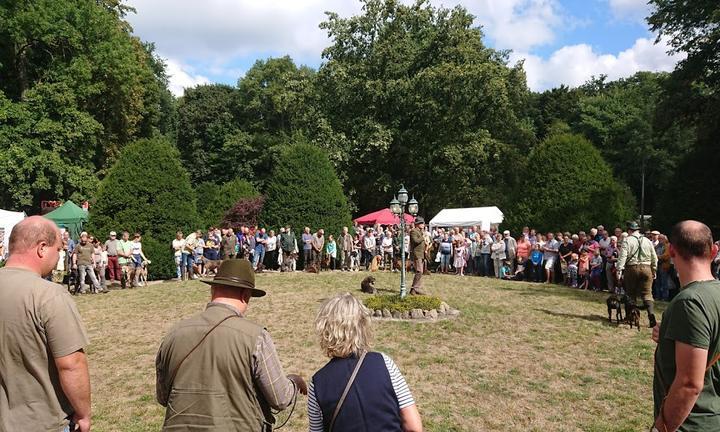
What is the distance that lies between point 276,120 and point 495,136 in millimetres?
22479

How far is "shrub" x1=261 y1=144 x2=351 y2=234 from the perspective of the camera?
74.6 feet

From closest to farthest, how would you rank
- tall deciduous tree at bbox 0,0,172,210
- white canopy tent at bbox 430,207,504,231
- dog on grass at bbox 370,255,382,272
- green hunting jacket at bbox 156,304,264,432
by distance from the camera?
green hunting jacket at bbox 156,304,264,432
dog on grass at bbox 370,255,382,272
tall deciduous tree at bbox 0,0,172,210
white canopy tent at bbox 430,207,504,231

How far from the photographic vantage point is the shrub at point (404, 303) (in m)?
11.8

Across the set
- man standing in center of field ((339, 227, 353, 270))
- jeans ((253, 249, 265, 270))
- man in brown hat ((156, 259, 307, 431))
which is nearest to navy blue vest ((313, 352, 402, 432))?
man in brown hat ((156, 259, 307, 431))

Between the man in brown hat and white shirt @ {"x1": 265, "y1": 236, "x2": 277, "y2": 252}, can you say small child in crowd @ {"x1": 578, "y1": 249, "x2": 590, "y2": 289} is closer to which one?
white shirt @ {"x1": 265, "y1": 236, "x2": 277, "y2": 252}

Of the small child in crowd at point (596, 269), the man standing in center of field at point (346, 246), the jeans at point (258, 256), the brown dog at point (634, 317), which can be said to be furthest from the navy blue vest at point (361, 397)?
the man standing in center of field at point (346, 246)

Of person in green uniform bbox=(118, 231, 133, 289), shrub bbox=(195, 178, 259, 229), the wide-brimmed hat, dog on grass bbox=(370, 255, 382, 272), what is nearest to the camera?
the wide-brimmed hat

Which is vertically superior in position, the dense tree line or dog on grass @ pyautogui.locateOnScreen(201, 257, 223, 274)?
the dense tree line

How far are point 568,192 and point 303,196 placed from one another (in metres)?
10.9

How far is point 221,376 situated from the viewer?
9.25 feet

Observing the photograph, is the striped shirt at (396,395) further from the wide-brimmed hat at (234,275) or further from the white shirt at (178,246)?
the white shirt at (178,246)

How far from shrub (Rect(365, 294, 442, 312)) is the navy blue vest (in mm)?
9168

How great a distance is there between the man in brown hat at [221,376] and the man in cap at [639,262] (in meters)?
9.13

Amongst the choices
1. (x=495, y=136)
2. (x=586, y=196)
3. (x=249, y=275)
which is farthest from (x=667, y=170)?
(x=249, y=275)
